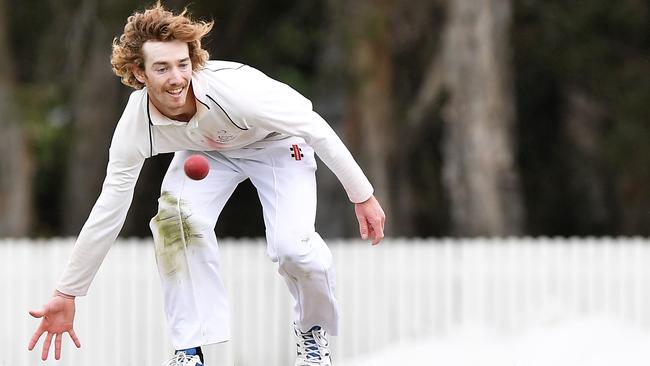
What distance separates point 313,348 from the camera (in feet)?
17.6

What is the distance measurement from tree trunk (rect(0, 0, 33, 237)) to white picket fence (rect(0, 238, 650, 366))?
7.80 meters

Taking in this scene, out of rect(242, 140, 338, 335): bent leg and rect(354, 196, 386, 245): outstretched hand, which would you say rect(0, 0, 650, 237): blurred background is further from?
rect(354, 196, 386, 245): outstretched hand

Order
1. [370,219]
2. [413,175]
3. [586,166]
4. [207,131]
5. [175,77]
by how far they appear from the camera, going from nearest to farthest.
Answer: [175,77]
[207,131]
[370,219]
[413,175]
[586,166]

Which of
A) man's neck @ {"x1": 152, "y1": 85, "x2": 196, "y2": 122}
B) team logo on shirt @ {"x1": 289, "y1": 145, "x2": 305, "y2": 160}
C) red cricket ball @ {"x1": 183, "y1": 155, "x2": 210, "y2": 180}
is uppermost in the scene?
man's neck @ {"x1": 152, "y1": 85, "x2": 196, "y2": 122}

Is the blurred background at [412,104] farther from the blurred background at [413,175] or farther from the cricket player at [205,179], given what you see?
the cricket player at [205,179]

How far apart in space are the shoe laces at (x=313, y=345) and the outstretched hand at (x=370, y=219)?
522 mm

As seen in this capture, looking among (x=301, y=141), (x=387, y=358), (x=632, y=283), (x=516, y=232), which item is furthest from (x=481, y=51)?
(x=301, y=141)

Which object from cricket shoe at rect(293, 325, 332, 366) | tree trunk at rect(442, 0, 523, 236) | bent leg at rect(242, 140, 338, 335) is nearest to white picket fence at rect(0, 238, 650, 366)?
tree trunk at rect(442, 0, 523, 236)

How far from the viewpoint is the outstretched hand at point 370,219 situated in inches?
199

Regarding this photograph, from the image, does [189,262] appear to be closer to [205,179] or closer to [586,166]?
[205,179]

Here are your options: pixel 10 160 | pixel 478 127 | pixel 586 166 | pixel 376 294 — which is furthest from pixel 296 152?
pixel 586 166

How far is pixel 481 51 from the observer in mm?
16250

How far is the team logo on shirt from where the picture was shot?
17.5 feet

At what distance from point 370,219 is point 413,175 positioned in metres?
18.4
